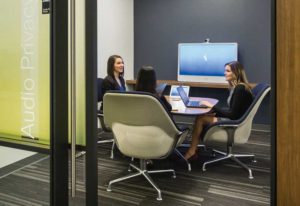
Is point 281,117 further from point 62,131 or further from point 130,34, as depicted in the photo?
point 130,34

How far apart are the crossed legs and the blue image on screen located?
6.61ft

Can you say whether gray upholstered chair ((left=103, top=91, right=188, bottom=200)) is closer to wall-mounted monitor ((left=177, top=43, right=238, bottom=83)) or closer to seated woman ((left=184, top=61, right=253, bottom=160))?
seated woman ((left=184, top=61, right=253, bottom=160))

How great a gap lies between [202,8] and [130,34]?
1.43 metres

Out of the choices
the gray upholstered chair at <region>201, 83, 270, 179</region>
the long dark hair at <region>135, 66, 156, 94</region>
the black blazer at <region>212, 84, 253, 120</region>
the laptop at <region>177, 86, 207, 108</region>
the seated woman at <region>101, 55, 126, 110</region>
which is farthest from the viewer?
the seated woman at <region>101, 55, 126, 110</region>

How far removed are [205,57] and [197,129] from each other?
2211mm

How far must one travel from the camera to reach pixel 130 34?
6.26m

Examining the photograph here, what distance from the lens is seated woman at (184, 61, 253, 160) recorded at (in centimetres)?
326

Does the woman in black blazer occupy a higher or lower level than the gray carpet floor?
higher

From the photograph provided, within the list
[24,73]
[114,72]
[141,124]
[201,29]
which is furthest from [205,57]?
[24,73]

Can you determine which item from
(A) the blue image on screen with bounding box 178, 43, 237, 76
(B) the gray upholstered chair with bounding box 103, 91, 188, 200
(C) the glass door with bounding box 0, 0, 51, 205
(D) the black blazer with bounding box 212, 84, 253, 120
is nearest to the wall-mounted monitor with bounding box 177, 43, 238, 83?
(A) the blue image on screen with bounding box 178, 43, 237, 76

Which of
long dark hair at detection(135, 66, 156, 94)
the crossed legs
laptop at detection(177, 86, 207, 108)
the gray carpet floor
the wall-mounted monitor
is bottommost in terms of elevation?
the gray carpet floor

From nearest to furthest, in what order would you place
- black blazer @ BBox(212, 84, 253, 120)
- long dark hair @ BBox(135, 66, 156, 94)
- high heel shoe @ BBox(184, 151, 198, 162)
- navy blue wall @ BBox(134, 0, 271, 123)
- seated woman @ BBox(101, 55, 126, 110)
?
long dark hair @ BBox(135, 66, 156, 94), black blazer @ BBox(212, 84, 253, 120), high heel shoe @ BBox(184, 151, 198, 162), seated woman @ BBox(101, 55, 126, 110), navy blue wall @ BBox(134, 0, 271, 123)

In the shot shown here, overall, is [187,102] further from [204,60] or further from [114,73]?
[204,60]

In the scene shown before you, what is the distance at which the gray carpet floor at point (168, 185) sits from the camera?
8.06 feet
